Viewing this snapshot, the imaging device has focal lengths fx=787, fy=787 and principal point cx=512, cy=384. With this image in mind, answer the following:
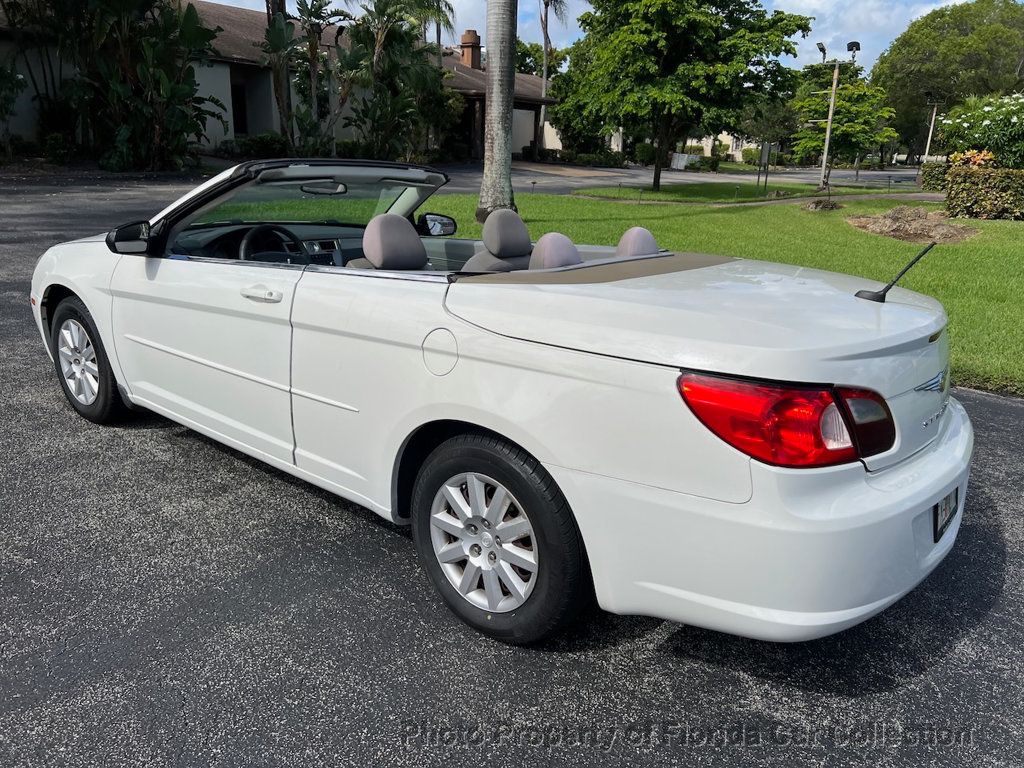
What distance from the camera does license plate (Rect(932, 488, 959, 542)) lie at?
237cm

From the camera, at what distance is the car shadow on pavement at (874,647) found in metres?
2.57

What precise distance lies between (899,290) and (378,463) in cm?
202

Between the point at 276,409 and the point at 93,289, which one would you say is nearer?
the point at 276,409

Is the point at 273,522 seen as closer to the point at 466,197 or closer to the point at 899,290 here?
the point at 899,290

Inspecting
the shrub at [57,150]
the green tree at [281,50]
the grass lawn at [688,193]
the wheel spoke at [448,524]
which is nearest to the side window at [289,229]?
the wheel spoke at [448,524]

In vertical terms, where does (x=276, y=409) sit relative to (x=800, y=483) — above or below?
below

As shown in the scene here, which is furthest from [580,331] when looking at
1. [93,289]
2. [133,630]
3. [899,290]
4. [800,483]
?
[93,289]

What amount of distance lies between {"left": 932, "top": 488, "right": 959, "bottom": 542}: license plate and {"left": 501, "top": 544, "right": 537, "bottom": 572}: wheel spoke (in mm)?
1209

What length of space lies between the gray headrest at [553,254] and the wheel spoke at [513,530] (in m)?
1.14

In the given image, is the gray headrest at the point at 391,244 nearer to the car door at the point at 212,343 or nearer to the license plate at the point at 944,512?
the car door at the point at 212,343

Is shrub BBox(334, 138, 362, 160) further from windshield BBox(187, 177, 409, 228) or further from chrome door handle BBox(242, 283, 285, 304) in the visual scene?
chrome door handle BBox(242, 283, 285, 304)

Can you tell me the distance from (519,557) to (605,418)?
593mm

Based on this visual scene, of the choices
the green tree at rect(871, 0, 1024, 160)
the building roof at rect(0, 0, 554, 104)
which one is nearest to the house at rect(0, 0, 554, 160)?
the building roof at rect(0, 0, 554, 104)

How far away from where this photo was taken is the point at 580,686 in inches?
97.3
